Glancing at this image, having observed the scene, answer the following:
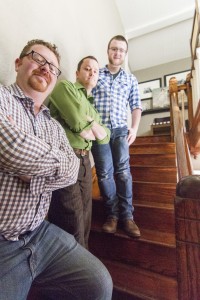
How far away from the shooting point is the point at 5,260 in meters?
0.68

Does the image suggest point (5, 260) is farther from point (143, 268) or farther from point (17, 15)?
point (17, 15)

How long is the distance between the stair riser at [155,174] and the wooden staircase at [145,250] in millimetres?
203

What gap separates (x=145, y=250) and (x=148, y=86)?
436 centimetres

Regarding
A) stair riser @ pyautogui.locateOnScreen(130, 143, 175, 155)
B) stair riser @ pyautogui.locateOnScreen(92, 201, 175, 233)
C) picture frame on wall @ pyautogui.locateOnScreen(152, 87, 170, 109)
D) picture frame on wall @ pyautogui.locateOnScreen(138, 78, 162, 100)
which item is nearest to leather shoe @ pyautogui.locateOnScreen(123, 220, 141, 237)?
stair riser @ pyautogui.locateOnScreen(92, 201, 175, 233)

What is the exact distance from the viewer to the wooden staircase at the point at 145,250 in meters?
1.24

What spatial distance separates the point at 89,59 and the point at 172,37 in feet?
11.7

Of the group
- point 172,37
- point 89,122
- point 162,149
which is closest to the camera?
point 89,122

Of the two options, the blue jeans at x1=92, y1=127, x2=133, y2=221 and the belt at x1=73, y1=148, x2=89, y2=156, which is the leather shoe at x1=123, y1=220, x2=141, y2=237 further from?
the belt at x1=73, y1=148, x2=89, y2=156

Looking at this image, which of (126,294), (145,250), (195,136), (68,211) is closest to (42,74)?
(68,211)

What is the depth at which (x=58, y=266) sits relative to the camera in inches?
31.9

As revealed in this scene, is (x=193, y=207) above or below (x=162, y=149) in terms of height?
below

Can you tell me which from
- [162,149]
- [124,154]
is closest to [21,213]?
[124,154]

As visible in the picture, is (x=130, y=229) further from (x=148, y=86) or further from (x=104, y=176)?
(x=148, y=86)

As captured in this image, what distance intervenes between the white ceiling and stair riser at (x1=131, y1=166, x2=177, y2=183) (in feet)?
9.39
